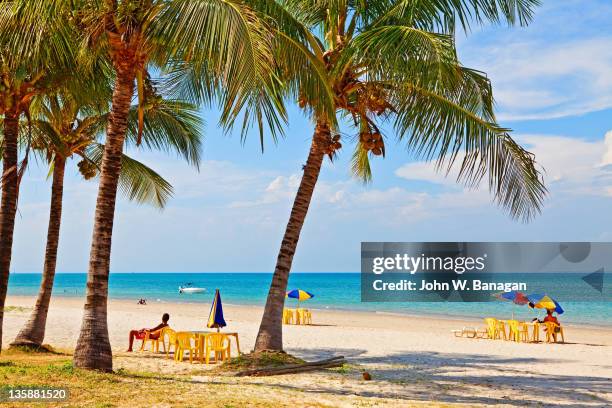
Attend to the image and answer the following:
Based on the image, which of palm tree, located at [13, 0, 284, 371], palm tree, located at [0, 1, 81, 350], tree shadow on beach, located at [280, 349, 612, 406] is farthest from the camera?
tree shadow on beach, located at [280, 349, 612, 406]

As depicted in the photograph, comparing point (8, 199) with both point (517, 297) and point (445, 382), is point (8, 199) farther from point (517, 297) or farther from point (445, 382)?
point (517, 297)

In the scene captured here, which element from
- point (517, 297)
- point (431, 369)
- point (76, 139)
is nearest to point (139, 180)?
point (76, 139)

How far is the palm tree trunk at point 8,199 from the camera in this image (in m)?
10.3

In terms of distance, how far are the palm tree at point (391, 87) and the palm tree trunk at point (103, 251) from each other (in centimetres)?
249

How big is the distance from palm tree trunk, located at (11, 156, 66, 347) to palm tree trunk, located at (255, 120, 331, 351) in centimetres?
443

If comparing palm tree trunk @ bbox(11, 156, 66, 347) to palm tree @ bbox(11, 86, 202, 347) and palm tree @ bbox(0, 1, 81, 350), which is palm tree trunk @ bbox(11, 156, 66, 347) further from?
palm tree @ bbox(0, 1, 81, 350)

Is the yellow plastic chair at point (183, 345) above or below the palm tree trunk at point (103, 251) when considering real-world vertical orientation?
below

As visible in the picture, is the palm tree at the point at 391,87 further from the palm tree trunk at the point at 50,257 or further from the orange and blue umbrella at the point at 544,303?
the orange and blue umbrella at the point at 544,303

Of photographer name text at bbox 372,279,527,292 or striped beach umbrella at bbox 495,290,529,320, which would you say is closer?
striped beach umbrella at bbox 495,290,529,320

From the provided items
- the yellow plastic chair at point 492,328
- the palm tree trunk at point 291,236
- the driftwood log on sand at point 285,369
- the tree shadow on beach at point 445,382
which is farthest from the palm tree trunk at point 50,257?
the yellow plastic chair at point 492,328

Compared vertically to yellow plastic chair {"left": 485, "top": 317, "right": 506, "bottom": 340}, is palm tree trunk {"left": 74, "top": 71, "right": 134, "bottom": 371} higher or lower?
higher

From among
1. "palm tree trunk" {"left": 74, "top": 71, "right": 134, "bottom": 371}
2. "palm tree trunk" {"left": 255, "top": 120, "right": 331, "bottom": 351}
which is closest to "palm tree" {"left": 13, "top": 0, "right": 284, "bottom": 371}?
"palm tree trunk" {"left": 74, "top": 71, "right": 134, "bottom": 371}

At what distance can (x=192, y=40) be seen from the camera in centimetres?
730

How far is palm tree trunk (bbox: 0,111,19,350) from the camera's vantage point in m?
10.3
